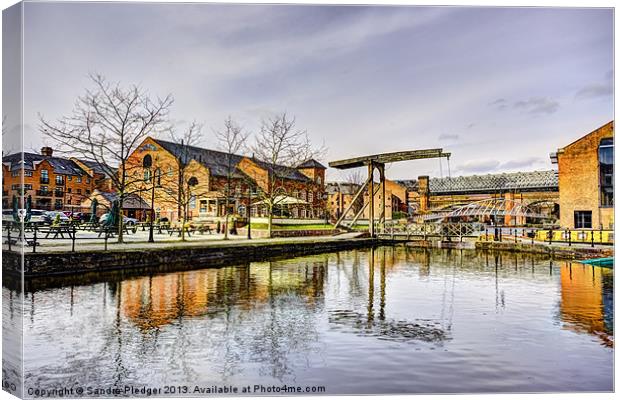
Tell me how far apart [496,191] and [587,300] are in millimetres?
8137

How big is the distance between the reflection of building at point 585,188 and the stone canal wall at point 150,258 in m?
8.12

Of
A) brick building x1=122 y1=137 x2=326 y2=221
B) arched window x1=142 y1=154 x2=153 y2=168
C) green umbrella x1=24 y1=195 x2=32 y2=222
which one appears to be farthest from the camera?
brick building x1=122 y1=137 x2=326 y2=221

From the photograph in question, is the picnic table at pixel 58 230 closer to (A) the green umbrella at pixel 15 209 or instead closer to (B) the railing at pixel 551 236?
(A) the green umbrella at pixel 15 209

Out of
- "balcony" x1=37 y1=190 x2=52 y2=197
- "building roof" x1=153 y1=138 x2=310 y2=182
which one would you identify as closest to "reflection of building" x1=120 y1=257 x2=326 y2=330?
"balcony" x1=37 y1=190 x2=52 y2=197

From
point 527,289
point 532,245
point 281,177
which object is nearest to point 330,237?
point 281,177

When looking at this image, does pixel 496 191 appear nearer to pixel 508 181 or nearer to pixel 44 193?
pixel 508 181

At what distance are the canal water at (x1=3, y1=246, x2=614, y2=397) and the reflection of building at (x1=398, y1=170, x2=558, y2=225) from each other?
3.03 meters

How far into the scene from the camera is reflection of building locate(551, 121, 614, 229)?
9.41 meters

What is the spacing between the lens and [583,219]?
11812 millimetres

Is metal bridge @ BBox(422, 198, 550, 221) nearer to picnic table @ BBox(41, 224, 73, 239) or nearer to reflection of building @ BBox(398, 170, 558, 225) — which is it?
reflection of building @ BBox(398, 170, 558, 225)

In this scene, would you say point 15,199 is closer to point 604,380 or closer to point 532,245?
point 604,380

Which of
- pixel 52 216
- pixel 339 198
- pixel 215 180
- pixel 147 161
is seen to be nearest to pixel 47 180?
pixel 52 216

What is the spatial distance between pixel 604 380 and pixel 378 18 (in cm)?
515

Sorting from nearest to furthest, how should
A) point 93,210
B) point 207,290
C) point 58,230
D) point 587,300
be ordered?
point 587,300
point 207,290
point 58,230
point 93,210
